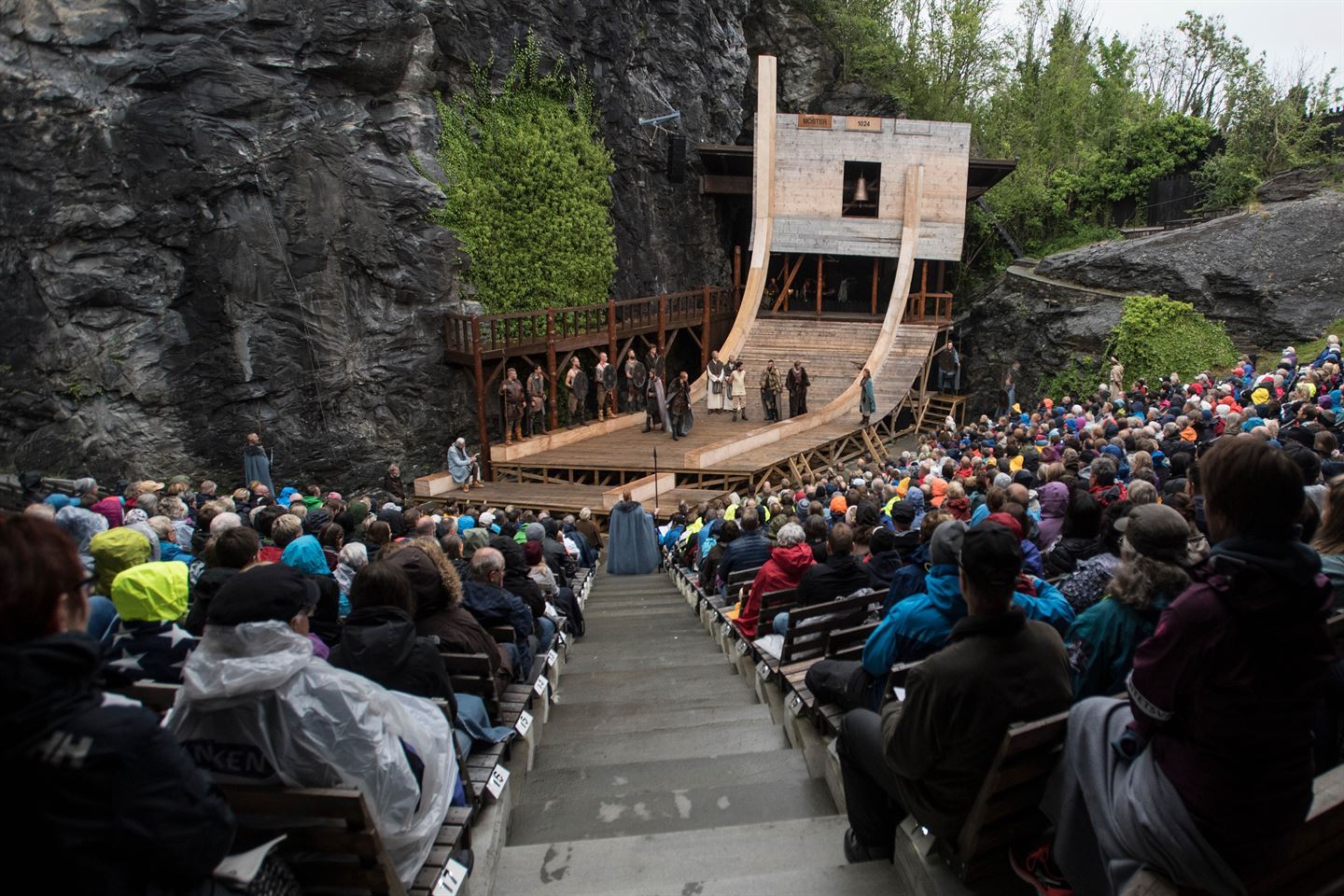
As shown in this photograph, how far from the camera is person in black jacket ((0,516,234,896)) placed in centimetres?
152

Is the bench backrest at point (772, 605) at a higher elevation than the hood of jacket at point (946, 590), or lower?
lower

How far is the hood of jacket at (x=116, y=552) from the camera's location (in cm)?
359

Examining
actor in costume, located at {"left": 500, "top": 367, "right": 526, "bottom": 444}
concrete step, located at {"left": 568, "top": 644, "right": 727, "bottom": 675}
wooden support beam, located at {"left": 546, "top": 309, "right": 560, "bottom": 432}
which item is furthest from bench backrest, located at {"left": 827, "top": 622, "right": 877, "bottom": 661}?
wooden support beam, located at {"left": 546, "top": 309, "right": 560, "bottom": 432}

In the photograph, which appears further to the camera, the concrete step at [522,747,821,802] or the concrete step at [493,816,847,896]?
the concrete step at [522,747,821,802]

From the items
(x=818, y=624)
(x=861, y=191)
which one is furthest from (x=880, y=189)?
(x=818, y=624)

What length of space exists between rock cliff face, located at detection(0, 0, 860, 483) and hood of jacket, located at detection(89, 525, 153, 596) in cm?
1425

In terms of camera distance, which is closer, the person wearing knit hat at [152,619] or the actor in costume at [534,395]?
the person wearing knit hat at [152,619]

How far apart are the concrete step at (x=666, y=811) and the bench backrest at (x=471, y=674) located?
0.58 metres

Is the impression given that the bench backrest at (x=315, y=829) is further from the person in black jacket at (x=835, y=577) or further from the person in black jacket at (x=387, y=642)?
the person in black jacket at (x=835, y=577)

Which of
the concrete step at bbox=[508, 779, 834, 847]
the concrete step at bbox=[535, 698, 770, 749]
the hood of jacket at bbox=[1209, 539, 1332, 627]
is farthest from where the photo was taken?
the concrete step at bbox=[535, 698, 770, 749]

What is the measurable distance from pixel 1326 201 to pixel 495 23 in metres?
20.1

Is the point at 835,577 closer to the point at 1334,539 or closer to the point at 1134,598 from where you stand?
the point at 1134,598

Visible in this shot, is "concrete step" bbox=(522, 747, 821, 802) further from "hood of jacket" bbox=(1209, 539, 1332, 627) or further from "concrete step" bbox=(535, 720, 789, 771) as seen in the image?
"hood of jacket" bbox=(1209, 539, 1332, 627)

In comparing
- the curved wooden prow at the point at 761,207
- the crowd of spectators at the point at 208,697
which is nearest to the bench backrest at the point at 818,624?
the crowd of spectators at the point at 208,697
